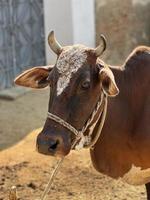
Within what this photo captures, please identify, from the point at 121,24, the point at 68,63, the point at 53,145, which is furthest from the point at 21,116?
the point at 53,145

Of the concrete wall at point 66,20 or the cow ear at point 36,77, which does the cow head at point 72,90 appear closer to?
the cow ear at point 36,77

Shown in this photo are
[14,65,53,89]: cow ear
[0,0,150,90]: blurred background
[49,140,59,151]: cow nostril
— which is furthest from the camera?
[0,0,150,90]: blurred background

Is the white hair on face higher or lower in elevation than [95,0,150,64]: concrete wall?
higher

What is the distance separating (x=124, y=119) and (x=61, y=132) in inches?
29.0

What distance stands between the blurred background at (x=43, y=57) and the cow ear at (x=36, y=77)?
1739mm

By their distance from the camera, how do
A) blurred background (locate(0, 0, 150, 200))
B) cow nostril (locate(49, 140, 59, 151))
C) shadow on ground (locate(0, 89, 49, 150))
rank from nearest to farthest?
cow nostril (locate(49, 140, 59, 151)), blurred background (locate(0, 0, 150, 200)), shadow on ground (locate(0, 89, 49, 150))

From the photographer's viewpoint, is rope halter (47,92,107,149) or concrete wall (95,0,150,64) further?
concrete wall (95,0,150,64)

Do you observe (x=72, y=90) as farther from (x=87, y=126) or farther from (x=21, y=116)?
(x=21, y=116)

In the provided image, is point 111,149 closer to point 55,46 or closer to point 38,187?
point 55,46

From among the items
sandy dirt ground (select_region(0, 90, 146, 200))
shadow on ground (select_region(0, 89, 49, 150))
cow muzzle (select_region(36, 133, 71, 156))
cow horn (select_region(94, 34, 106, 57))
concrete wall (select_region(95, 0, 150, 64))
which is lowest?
shadow on ground (select_region(0, 89, 49, 150))

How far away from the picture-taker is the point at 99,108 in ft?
14.4

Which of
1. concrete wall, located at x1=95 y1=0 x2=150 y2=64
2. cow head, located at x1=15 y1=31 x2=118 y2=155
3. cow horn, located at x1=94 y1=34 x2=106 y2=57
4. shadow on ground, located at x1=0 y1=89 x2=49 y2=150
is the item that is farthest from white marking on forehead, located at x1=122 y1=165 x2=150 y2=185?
concrete wall, located at x1=95 y1=0 x2=150 y2=64

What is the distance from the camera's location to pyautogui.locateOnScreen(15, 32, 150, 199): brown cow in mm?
4129

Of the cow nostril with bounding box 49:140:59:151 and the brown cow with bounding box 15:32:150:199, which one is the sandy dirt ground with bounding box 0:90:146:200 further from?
the cow nostril with bounding box 49:140:59:151
